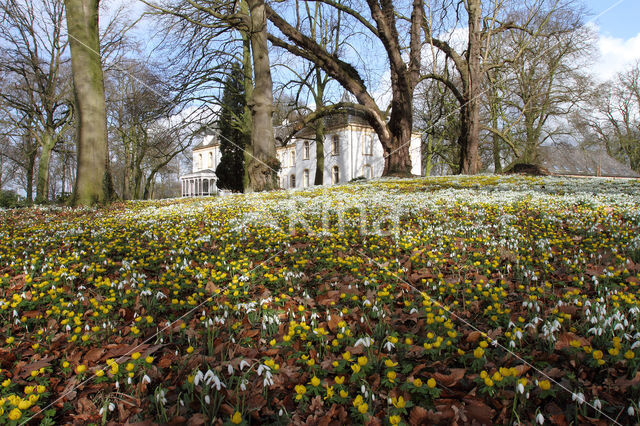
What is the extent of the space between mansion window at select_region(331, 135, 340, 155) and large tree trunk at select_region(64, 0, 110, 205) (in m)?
34.5

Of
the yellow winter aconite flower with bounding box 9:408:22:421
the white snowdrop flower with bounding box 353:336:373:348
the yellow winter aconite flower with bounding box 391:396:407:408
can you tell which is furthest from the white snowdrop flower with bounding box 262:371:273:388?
the yellow winter aconite flower with bounding box 9:408:22:421

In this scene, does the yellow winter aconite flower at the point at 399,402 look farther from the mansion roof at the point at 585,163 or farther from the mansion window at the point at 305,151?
the mansion roof at the point at 585,163

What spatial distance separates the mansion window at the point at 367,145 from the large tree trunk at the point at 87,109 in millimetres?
35495

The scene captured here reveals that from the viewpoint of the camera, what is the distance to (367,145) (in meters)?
44.1

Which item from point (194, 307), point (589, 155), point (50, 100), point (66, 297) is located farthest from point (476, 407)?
point (589, 155)

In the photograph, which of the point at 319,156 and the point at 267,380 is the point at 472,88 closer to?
the point at 319,156

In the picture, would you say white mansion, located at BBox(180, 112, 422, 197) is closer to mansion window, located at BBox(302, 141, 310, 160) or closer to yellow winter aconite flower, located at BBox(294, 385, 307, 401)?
mansion window, located at BBox(302, 141, 310, 160)

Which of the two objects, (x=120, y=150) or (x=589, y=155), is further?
(x=589, y=155)

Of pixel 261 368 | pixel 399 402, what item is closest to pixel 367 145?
pixel 261 368

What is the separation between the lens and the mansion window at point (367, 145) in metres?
43.7

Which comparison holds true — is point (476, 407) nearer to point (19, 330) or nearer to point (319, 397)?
point (319, 397)

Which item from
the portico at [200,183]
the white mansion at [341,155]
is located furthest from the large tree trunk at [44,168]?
the portico at [200,183]

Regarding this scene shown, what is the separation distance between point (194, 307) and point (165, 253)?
174 centimetres

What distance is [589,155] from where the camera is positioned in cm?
4728
